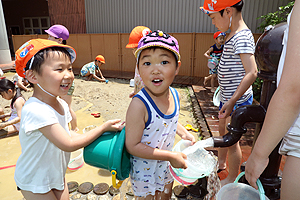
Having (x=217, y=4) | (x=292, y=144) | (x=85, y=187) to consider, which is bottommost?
(x=85, y=187)

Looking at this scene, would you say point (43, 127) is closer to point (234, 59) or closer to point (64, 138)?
point (64, 138)

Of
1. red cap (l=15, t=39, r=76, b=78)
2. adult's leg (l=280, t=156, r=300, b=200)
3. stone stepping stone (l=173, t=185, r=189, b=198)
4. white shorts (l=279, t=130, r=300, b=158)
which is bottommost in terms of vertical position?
stone stepping stone (l=173, t=185, r=189, b=198)

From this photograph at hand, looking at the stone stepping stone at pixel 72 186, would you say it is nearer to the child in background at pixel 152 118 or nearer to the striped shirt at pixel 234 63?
the child in background at pixel 152 118

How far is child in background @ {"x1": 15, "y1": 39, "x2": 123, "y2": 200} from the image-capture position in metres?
1.39

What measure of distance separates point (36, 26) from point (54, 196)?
828 inches

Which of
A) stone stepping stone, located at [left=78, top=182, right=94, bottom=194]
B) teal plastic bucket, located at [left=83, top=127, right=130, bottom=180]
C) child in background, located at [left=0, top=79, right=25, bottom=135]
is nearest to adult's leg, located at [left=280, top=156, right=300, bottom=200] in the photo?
teal plastic bucket, located at [left=83, top=127, right=130, bottom=180]

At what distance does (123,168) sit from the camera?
1415 mm

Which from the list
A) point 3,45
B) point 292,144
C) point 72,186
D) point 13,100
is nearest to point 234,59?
point 292,144

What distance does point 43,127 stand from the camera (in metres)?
1.38

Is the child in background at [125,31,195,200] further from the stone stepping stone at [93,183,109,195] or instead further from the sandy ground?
the sandy ground

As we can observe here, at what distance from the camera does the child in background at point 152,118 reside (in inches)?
55.2

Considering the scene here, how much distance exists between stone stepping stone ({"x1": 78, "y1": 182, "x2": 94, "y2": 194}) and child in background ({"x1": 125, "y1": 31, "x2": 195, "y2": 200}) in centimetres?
103

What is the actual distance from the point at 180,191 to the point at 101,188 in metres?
0.94

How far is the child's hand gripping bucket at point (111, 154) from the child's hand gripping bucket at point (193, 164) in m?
0.41
